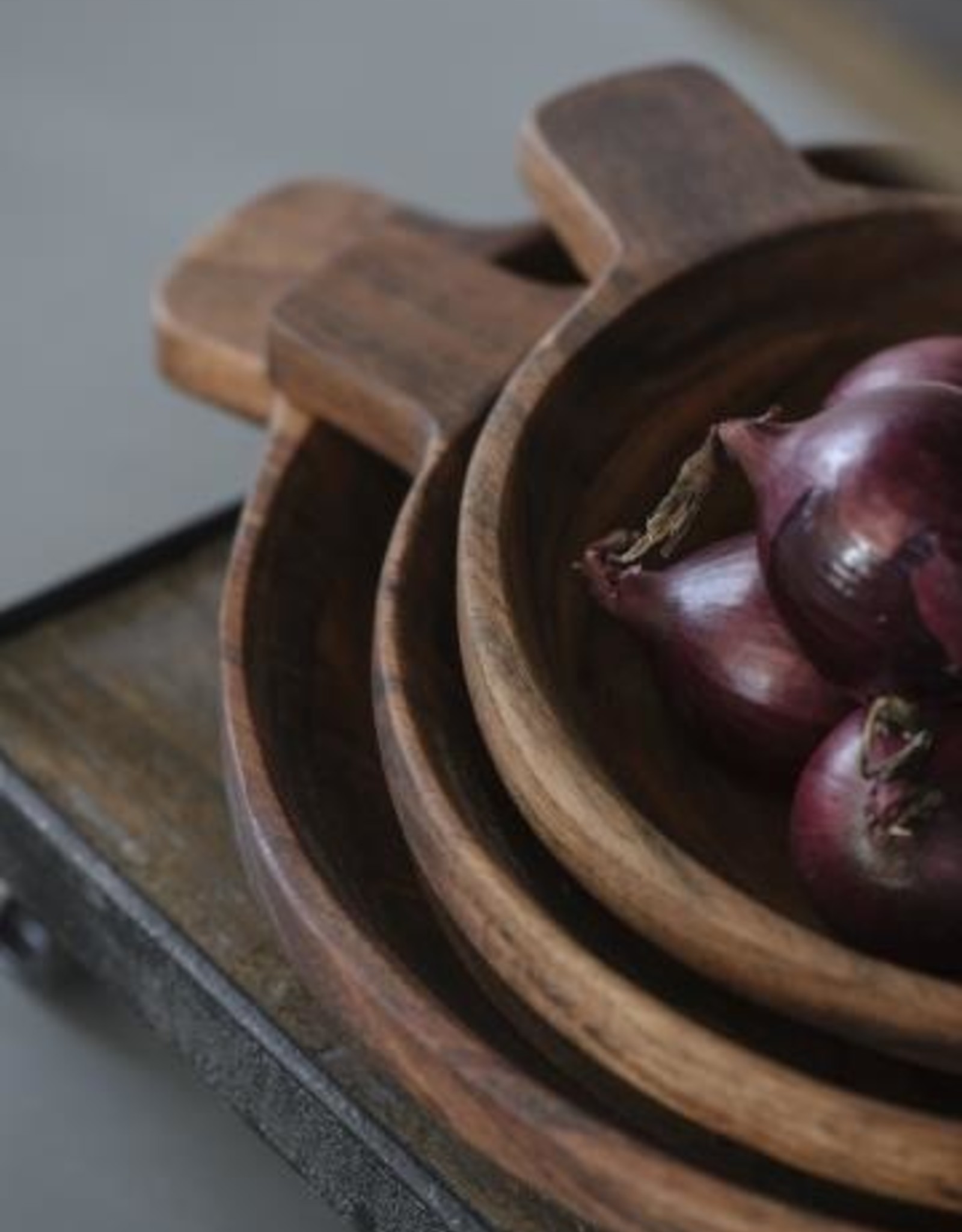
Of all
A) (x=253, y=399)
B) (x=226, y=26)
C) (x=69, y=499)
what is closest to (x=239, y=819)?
(x=253, y=399)

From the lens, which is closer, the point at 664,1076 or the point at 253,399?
the point at 664,1076

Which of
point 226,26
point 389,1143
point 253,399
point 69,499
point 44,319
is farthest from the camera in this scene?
point 226,26

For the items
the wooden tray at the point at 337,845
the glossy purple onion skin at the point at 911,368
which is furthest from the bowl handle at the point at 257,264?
the glossy purple onion skin at the point at 911,368

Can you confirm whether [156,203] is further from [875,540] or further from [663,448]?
[875,540]

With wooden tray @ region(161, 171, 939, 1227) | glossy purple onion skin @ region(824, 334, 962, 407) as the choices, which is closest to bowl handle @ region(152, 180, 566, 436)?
wooden tray @ region(161, 171, 939, 1227)

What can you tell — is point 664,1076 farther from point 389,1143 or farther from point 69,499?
point 69,499

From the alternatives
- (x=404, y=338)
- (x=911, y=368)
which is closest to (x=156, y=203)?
(x=404, y=338)

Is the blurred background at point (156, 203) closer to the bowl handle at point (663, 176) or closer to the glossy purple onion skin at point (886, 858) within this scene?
the bowl handle at point (663, 176)
